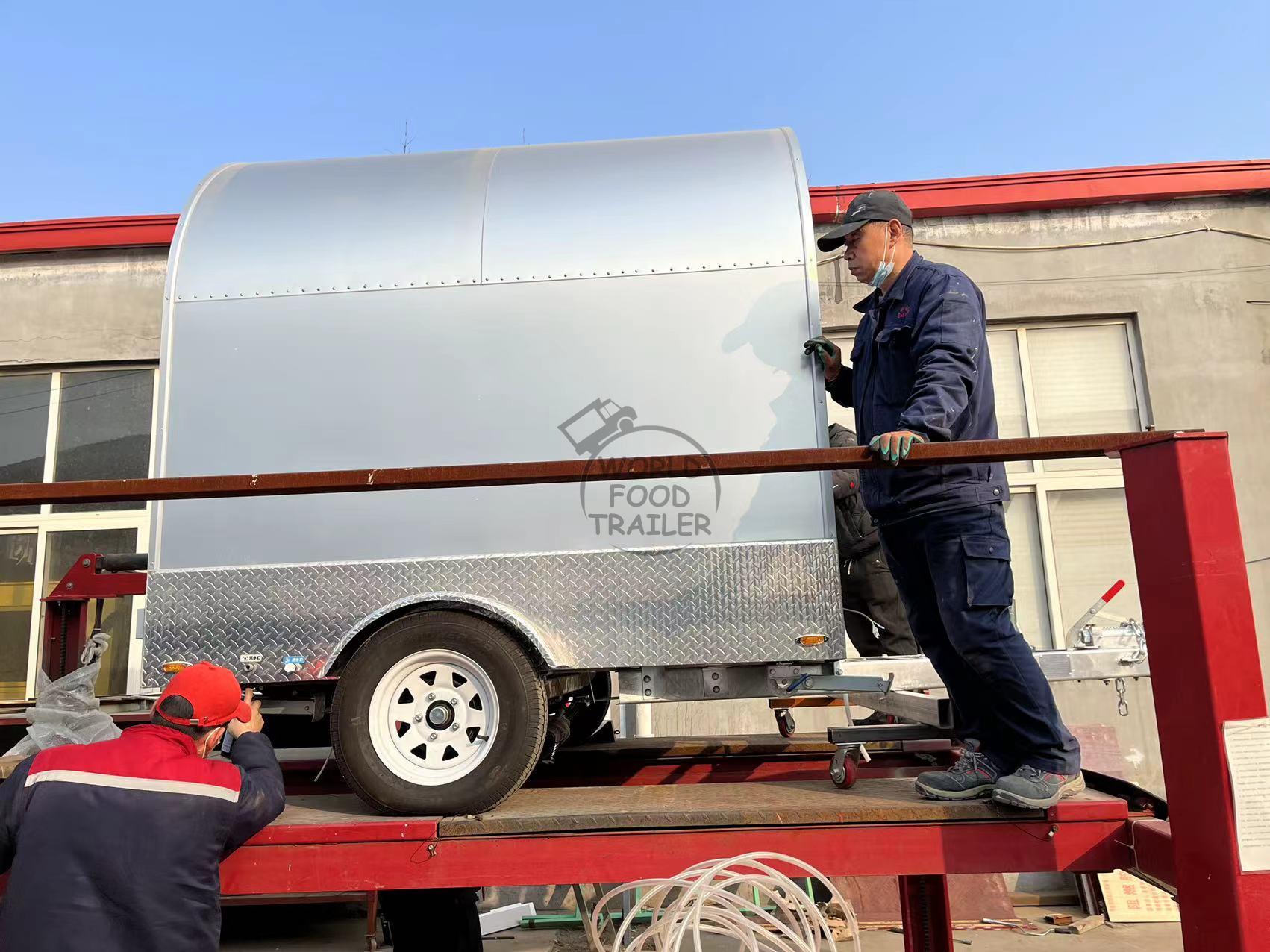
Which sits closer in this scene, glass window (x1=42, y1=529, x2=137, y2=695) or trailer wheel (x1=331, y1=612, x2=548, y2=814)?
trailer wheel (x1=331, y1=612, x2=548, y2=814)

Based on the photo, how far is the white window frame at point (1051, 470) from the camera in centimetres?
845

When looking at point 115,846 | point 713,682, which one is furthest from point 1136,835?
point 115,846

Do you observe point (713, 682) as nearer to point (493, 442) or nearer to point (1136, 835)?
point (493, 442)

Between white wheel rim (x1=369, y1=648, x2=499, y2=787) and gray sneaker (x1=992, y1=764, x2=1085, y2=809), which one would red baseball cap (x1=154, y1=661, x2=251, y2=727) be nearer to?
white wheel rim (x1=369, y1=648, x2=499, y2=787)

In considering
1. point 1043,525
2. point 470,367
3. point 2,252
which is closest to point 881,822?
point 470,367

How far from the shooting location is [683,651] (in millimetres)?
3574

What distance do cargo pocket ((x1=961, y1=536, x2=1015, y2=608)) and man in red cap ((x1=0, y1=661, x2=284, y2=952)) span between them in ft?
7.82

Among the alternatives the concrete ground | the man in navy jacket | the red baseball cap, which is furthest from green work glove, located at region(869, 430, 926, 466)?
the concrete ground

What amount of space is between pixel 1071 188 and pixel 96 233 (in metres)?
9.19

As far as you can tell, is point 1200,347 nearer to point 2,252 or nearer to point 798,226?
point 798,226

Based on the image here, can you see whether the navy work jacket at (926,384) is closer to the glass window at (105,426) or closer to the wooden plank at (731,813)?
the wooden plank at (731,813)

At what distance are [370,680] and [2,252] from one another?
27.3ft

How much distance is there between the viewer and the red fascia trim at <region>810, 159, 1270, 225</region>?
28.4 ft
